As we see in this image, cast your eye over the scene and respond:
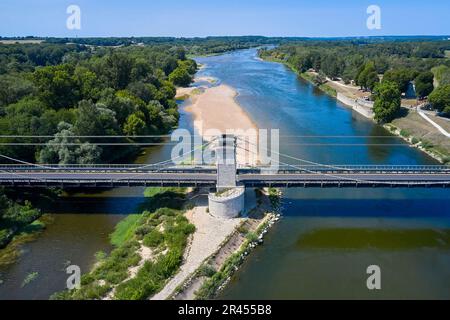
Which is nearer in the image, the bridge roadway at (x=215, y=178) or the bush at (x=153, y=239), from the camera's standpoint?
the bush at (x=153, y=239)

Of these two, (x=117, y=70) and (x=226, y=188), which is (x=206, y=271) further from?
(x=117, y=70)

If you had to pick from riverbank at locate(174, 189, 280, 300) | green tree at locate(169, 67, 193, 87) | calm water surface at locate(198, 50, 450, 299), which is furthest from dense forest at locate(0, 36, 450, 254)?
calm water surface at locate(198, 50, 450, 299)

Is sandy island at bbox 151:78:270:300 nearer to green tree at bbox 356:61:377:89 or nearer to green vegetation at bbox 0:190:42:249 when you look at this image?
green vegetation at bbox 0:190:42:249

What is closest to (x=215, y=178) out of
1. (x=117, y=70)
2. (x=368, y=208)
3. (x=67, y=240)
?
(x=67, y=240)

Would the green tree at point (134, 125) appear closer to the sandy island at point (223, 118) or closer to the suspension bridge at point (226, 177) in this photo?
the sandy island at point (223, 118)

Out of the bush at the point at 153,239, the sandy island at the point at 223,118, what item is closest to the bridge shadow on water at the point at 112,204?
the bush at the point at 153,239

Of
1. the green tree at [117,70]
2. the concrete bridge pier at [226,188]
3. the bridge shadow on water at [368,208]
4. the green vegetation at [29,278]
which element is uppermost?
the green tree at [117,70]

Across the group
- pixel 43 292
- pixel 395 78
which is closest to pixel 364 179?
pixel 43 292
